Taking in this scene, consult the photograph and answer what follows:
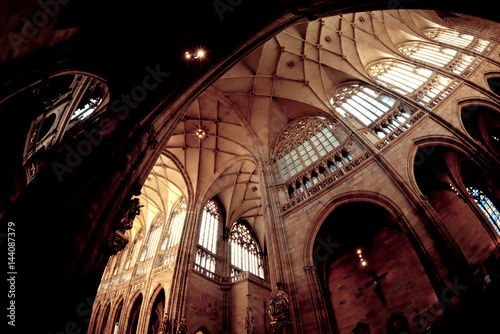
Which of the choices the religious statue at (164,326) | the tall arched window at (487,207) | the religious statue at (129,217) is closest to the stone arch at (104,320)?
the religious statue at (164,326)

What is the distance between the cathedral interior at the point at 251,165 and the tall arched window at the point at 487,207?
59 mm

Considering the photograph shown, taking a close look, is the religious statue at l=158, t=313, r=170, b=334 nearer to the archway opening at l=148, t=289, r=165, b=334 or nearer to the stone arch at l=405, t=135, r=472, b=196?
the archway opening at l=148, t=289, r=165, b=334

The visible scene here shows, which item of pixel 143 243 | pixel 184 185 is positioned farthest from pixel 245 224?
pixel 143 243

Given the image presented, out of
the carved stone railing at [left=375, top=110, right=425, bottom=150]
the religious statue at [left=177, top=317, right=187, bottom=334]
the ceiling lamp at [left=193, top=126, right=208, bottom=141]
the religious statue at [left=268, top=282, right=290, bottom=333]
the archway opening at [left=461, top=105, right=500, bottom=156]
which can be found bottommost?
the religious statue at [left=268, top=282, right=290, bottom=333]

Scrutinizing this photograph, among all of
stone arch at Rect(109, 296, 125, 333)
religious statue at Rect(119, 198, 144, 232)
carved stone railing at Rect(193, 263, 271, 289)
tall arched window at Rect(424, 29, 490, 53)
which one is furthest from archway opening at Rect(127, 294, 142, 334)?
tall arched window at Rect(424, 29, 490, 53)

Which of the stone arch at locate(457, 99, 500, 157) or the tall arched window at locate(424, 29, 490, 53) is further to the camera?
the tall arched window at locate(424, 29, 490, 53)

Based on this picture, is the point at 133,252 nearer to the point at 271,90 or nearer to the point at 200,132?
the point at 200,132

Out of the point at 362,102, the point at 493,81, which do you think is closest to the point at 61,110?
the point at 362,102

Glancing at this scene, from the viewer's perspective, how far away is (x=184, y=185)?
18.1m

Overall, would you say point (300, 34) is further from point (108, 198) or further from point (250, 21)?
point (108, 198)

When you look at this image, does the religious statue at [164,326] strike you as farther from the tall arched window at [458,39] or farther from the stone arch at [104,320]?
the tall arched window at [458,39]

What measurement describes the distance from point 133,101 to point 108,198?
7.07ft

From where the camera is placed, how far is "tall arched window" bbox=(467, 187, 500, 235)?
8.26 meters

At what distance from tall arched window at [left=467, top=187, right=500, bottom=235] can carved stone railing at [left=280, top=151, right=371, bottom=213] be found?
4.36 meters
